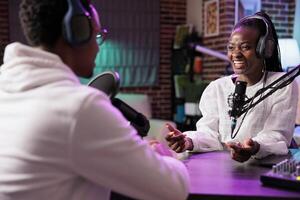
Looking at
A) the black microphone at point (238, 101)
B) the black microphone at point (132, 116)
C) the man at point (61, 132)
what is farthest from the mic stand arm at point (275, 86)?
the man at point (61, 132)

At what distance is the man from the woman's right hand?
0.53m

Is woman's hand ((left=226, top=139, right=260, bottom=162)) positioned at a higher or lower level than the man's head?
lower

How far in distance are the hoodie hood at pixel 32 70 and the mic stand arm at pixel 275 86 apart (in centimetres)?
71

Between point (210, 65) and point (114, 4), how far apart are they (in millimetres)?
1468

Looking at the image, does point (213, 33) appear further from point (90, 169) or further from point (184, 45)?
point (90, 169)

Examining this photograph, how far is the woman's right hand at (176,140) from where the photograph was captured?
1.44 meters

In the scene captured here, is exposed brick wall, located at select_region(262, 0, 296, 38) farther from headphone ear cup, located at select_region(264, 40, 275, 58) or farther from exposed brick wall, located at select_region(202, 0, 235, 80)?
headphone ear cup, located at select_region(264, 40, 275, 58)

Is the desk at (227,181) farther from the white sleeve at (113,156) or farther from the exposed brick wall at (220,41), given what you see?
the exposed brick wall at (220,41)

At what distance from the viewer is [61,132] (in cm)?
77

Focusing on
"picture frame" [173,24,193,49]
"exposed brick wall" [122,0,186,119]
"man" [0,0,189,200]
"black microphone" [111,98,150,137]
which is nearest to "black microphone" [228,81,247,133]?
"black microphone" [111,98,150,137]

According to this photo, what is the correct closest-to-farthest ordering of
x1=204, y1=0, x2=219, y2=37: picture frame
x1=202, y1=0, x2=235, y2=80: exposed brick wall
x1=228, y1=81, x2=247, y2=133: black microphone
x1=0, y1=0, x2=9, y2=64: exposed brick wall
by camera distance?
x1=228, y1=81, x2=247, y2=133: black microphone → x1=202, y1=0, x2=235, y2=80: exposed brick wall → x1=204, y1=0, x2=219, y2=37: picture frame → x1=0, y1=0, x2=9, y2=64: exposed brick wall

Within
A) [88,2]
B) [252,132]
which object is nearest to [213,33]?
[252,132]

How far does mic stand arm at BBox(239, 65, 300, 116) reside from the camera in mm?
1292

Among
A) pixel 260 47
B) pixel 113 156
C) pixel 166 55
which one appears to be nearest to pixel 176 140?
pixel 260 47
